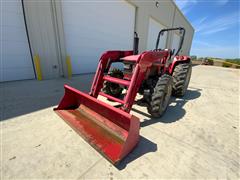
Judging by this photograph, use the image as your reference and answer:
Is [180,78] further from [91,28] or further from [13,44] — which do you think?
[13,44]

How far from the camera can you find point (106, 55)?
2.59 m

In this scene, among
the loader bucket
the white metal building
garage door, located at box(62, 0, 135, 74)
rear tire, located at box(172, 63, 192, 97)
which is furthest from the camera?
garage door, located at box(62, 0, 135, 74)

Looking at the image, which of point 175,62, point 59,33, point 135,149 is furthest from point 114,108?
point 59,33

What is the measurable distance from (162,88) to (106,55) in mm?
1303

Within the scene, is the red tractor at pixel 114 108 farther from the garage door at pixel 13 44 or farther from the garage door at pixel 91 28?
the garage door at pixel 91 28

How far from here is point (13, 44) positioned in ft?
13.7

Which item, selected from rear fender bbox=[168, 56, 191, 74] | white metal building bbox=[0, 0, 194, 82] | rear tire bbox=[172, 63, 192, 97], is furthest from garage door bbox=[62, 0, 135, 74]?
rear tire bbox=[172, 63, 192, 97]

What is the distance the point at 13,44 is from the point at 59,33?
153 centimetres

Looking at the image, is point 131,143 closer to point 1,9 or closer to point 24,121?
point 24,121

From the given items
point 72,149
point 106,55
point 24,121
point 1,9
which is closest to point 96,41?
point 1,9

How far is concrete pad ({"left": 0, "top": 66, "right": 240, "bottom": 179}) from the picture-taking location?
4.22 ft

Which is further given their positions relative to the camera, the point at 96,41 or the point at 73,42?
the point at 96,41

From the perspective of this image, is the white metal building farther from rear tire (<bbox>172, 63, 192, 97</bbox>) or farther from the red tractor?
rear tire (<bbox>172, 63, 192, 97</bbox>)

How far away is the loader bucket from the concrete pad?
0.37 feet
